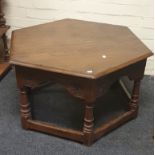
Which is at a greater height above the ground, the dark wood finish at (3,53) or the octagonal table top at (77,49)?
the octagonal table top at (77,49)

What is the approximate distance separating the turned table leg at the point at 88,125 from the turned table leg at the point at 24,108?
1.05 feet

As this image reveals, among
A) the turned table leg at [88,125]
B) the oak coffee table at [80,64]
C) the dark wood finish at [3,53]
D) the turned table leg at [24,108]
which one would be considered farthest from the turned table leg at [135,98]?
the dark wood finish at [3,53]

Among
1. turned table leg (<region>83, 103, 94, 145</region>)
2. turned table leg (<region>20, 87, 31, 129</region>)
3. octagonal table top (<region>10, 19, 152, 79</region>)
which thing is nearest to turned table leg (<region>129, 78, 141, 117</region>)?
octagonal table top (<region>10, 19, 152, 79</region>)

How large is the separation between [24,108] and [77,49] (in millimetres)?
419

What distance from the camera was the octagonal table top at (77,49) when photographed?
1.32 m

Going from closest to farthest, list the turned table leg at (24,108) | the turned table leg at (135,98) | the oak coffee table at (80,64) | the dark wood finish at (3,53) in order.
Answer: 1. the oak coffee table at (80,64)
2. the turned table leg at (24,108)
3. the turned table leg at (135,98)
4. the dark wood finish at (3,53)

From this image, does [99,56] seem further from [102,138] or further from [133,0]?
[133,0]

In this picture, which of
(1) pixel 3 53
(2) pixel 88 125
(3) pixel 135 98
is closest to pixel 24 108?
(2) pixel 88 125

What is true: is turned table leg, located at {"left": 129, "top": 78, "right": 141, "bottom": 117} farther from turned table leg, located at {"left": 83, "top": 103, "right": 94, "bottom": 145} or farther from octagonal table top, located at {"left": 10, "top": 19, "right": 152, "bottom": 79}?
turned table leg, located at {"left": 83, "top": 103, "right": 94, "bottom": 145}

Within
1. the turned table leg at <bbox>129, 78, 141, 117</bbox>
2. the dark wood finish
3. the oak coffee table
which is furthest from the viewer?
the dark wood finish

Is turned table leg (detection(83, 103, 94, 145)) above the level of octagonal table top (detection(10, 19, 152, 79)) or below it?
below

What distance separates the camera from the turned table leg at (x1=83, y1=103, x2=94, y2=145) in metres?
→ 1.39

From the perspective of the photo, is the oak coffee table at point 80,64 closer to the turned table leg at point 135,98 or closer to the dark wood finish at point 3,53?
the turned table leg at point 135,98

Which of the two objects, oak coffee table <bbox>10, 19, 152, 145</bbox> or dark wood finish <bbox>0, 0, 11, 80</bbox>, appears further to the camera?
dark wood finish <bbox>0, 0, 11, 80</bbox>
